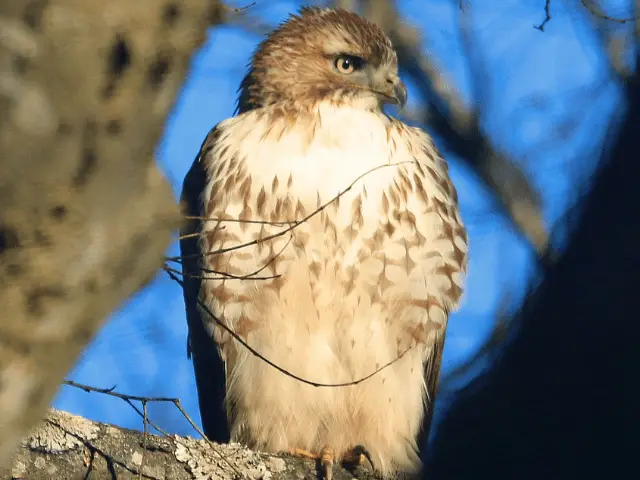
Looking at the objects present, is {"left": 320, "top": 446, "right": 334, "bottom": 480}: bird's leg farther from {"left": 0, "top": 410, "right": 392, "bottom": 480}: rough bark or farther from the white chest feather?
{"left": 0, "top": 410, "right": 392, "bottom": 480}: rough bark

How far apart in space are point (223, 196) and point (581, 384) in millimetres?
2018

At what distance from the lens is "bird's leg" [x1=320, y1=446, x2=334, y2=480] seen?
315cm

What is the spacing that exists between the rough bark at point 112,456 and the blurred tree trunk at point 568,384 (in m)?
0.91

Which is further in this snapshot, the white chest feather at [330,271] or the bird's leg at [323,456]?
the white chest feather at [330,271]

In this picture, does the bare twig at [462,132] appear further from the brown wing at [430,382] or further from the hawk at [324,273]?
the hawk at [324,273]

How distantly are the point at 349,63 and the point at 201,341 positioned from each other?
1257mm

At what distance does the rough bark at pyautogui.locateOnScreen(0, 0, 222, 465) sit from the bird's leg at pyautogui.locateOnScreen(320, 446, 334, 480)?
81.0 inches

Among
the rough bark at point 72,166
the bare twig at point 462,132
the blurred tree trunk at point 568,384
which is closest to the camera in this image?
the rough bark at point 72,166

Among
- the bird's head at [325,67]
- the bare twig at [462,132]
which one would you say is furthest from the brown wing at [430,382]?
the bare twig at [462,132]

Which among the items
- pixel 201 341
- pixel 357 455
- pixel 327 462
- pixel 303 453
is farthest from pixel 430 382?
pixel 201 341

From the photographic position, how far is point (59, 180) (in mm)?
1108

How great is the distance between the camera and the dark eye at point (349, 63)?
411cm

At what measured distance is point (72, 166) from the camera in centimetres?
112

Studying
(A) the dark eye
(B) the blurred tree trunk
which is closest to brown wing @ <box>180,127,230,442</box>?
(A) the dark eye
